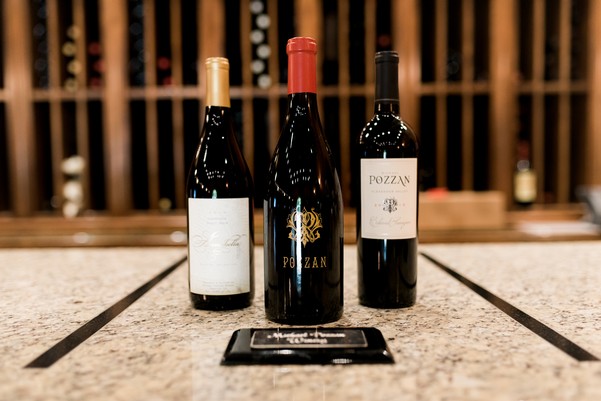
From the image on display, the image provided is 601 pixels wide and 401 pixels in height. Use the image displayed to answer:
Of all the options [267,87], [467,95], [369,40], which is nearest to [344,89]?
→ [369,40]

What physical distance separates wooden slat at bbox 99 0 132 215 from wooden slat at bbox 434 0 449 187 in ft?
4.95

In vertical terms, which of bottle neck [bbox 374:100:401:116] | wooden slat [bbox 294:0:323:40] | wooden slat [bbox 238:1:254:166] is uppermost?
wooden slat [bbox 294:0:323:40]

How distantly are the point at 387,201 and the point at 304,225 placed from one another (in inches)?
5.1

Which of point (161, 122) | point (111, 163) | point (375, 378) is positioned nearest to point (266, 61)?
point (161, 122)

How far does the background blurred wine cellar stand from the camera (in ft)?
8.31

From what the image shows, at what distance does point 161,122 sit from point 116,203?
0.50 m

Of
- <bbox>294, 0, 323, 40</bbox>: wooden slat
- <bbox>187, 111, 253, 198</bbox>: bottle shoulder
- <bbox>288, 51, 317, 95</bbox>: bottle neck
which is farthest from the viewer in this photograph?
<bbox>294, 0, 323, 40</bbox>: wooden slat

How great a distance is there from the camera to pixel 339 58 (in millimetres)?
2590

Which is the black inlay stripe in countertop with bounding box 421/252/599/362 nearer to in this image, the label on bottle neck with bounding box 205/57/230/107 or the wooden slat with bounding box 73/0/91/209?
the label on bottle neck with bounding box 205/57/230/107

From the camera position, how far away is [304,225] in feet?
2.09

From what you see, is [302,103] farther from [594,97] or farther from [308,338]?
[594,97]

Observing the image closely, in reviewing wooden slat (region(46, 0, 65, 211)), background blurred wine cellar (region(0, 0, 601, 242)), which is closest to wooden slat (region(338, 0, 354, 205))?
background blurred wine cellar (region(0, 0, 601, 242))

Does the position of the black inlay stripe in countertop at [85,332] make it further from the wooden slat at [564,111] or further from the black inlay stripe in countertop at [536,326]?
the wooden slat at [564,111]

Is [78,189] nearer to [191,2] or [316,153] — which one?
[191,2]
